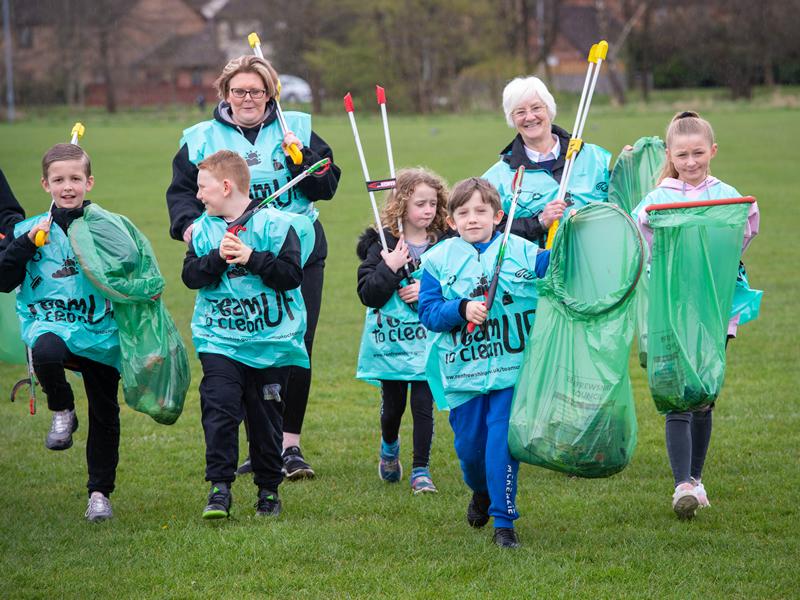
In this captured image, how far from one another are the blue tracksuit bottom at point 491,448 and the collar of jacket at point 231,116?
1875mm

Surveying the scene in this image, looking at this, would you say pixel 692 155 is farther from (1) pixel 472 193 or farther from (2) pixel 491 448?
(2) pixel 491 448

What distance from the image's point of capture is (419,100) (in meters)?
52.6

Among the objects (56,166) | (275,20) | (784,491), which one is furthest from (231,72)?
(275,20)

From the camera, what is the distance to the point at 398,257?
5.79m

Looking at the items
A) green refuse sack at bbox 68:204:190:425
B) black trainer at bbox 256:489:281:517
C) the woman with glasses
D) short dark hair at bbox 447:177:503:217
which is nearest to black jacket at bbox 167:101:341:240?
the woman with glasses

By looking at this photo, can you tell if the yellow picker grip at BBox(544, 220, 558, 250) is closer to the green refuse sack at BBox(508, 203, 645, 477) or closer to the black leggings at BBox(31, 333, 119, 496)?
the green refuse sack at BBox(508, 203, 645, 477)

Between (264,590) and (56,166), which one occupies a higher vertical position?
(56,166)

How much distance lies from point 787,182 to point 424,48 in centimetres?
3356

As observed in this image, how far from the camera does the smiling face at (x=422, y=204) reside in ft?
19.1

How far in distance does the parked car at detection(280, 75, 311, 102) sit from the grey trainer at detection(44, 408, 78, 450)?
51157 millimetres

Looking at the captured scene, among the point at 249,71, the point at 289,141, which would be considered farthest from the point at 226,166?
the point at 249,71

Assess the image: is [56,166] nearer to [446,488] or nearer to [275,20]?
[446,488]

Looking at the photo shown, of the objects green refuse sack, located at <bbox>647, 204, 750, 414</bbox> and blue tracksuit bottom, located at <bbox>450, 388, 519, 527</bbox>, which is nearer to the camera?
green refuse sack, located at <bbox>647, 204, 750, 414</bbox>

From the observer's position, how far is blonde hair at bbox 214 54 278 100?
5719 millimetres
